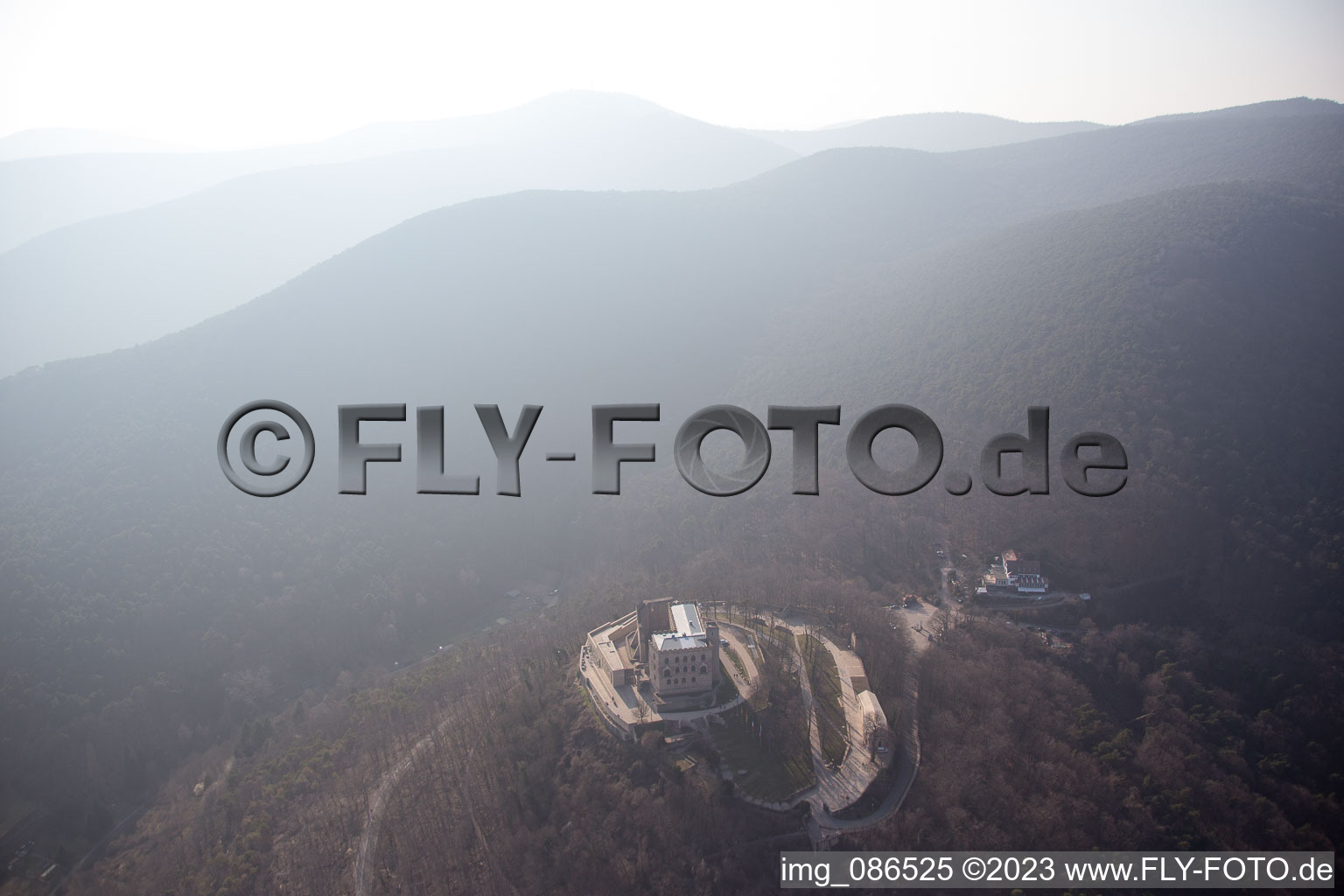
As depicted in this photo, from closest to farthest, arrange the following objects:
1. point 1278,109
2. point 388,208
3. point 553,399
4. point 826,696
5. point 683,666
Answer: point 683,666, point 826,696, point 553,399, point 1278,109, point 388,208

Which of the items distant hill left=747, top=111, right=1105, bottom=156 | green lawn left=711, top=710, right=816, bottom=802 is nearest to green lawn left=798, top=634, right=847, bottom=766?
green lawn left=711, top=710, right=816, bottom=802

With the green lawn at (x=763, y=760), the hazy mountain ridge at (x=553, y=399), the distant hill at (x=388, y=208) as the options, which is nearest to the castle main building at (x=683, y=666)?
the green lawn at (x=763, y=760)

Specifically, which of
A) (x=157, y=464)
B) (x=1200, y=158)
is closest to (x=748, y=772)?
(x=157, y=464)

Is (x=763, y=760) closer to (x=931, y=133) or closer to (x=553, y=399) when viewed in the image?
(x=553, y=399)

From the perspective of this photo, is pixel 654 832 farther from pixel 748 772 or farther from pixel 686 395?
pixel 686 395

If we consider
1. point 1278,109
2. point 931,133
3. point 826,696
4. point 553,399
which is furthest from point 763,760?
point 931,133

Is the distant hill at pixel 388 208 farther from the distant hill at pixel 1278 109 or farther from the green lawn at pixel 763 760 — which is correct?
the green lawn at pixel 763 760
